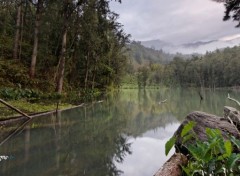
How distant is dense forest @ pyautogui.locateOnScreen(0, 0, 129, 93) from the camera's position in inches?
819

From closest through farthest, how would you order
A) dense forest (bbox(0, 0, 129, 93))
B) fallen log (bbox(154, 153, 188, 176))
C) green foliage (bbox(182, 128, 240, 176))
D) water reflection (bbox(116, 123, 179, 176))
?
green foliage (bbox(182, 128, 240, 176)) < fallen log (bbox(154, 153, 188, 176)) < water reflection (bbox(116, 123, 179, 176)) < dense forest (bbox(0, 0, 129, 93))

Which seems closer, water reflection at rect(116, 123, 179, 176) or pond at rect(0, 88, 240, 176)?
pond at rect(0, 88, 240, 176)

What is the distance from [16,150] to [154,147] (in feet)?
14.1

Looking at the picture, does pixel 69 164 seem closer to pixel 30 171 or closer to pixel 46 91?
pixel 30 171

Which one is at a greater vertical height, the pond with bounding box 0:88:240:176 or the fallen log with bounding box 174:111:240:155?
→ the fallen log with bounding box 174:111:240:155

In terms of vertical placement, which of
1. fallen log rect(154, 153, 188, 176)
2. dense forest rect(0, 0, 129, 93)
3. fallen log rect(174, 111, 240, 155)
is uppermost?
dense forest rect(0, 0, 129, 93)

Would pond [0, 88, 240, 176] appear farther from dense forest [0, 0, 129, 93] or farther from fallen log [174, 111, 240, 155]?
dense forest [0, 0, 129, 93]

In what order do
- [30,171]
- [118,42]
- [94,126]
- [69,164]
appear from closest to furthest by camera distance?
[30,171] < [69,164] < [94,126] < [118,42]

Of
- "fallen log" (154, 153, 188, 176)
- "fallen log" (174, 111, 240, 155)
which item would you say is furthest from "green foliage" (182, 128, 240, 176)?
"fallen log" (174, 111, 240, 155)

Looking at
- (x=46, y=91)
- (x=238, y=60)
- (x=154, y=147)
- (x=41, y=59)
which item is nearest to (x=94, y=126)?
(x=154, y=147)

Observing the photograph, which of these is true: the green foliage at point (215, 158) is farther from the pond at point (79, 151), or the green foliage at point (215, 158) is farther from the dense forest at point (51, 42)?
the dense forest at point (51, 42)

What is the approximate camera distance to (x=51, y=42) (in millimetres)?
29469

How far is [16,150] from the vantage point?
25.2 feet

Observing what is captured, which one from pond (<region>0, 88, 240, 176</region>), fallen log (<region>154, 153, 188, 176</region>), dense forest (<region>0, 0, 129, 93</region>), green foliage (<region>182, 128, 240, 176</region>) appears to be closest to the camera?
green foliage (<region>182, 128, 240, 176</region>)
